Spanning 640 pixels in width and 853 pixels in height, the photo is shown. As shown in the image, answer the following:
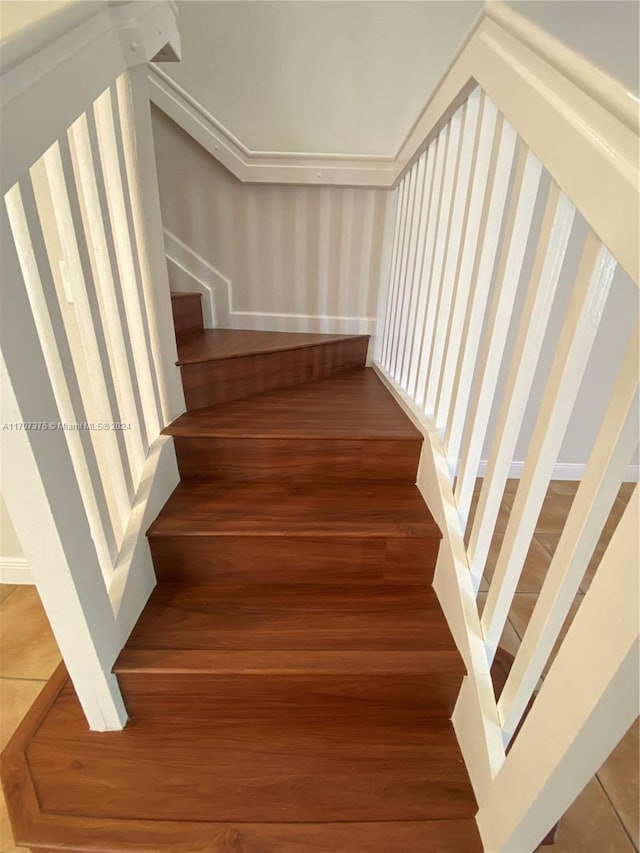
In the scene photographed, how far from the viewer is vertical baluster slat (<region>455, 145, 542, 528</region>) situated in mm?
798

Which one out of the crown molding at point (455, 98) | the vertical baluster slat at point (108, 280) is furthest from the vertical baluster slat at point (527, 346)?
the vertical baluster slat at point (108, 280)

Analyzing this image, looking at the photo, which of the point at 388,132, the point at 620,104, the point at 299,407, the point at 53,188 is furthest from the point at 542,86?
the point at 388,132

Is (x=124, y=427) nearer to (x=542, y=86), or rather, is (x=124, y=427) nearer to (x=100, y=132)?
(x=100, y=132)

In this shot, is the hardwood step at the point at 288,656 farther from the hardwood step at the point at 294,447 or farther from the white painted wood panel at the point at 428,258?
the white painted wood panel at the point at 428,258

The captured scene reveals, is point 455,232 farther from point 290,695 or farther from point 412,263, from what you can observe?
point 290,695

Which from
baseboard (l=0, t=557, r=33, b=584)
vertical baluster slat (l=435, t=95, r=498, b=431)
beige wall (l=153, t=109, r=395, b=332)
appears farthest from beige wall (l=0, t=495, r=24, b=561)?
vertical baluster slat (l=435, t=95, r=498, b=431)

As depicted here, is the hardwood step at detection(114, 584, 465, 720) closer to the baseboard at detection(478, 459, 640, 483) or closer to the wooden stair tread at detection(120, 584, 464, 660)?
the wooden stair tread at detection(120, 584, 464, 660)

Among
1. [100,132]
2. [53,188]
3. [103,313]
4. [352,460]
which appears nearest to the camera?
[53,188]

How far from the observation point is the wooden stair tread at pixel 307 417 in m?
1.35

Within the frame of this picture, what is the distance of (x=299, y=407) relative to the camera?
159 centimetres

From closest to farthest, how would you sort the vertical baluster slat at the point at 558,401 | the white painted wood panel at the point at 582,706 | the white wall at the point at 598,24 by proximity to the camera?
the white painted wood panel at the point at 582,706 → the vertical baluster slat at the point at 558,401 → the white wall at the point at 598,24

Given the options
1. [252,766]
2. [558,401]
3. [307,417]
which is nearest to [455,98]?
[558,401]

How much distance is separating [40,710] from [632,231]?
1.43 metres

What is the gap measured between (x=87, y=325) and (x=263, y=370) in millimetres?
831
